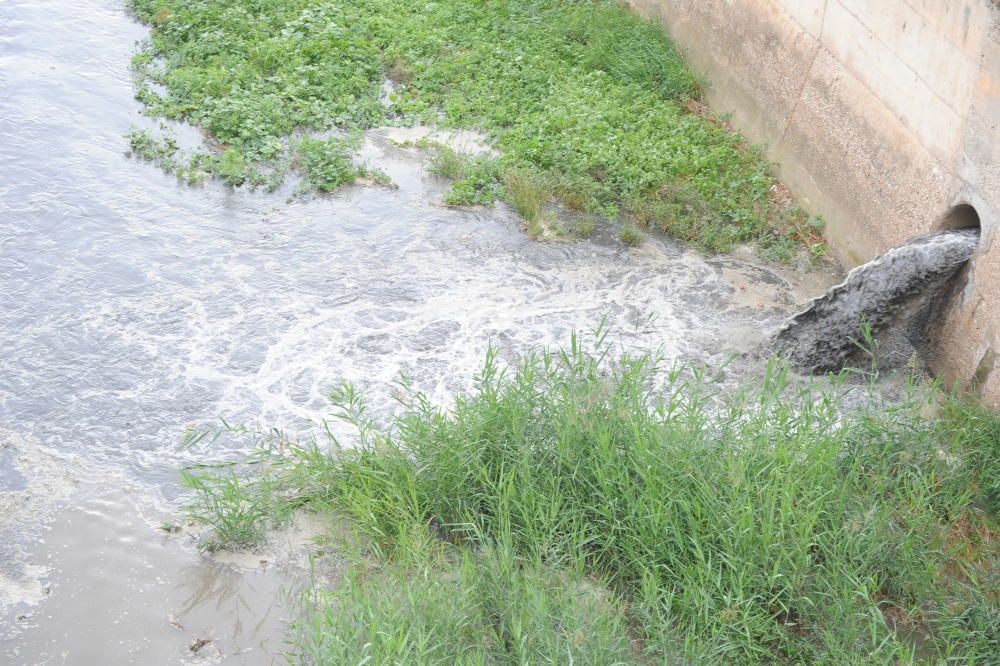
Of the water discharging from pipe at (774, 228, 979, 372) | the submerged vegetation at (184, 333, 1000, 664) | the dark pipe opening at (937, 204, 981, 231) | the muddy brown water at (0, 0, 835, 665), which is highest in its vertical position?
the dark pipe opening at (937, 204, 981, 231)

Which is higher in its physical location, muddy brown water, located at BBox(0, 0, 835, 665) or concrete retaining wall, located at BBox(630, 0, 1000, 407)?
concrete retaining wall, located at BBox(630, 0, 1000, 407)

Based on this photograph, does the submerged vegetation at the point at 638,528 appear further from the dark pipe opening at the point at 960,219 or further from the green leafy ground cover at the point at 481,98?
the green leafy ground cover at the point at 481,98

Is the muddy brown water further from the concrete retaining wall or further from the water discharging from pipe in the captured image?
the concrete retaining wall

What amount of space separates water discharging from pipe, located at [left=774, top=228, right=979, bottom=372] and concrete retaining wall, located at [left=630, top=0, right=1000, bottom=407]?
0.19m

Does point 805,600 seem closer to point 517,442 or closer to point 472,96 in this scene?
point 517,442

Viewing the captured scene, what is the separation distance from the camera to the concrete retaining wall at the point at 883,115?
7.04m

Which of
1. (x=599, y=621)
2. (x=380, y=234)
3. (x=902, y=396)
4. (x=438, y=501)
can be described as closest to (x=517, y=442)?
(x=438, y=501)

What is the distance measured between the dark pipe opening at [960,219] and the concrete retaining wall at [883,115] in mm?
22

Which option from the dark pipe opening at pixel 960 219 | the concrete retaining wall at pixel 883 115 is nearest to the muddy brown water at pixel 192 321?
the concrete retaining wall at pixel 883 115

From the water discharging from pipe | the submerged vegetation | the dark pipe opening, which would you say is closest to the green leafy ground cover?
the water discharging from pipe

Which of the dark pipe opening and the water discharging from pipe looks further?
the dark pipe opening

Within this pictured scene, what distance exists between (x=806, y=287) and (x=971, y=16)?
2340 millimetres

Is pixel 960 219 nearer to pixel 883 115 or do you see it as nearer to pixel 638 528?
pixel 883 115

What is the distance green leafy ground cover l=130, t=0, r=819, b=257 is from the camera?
9.18 meters
